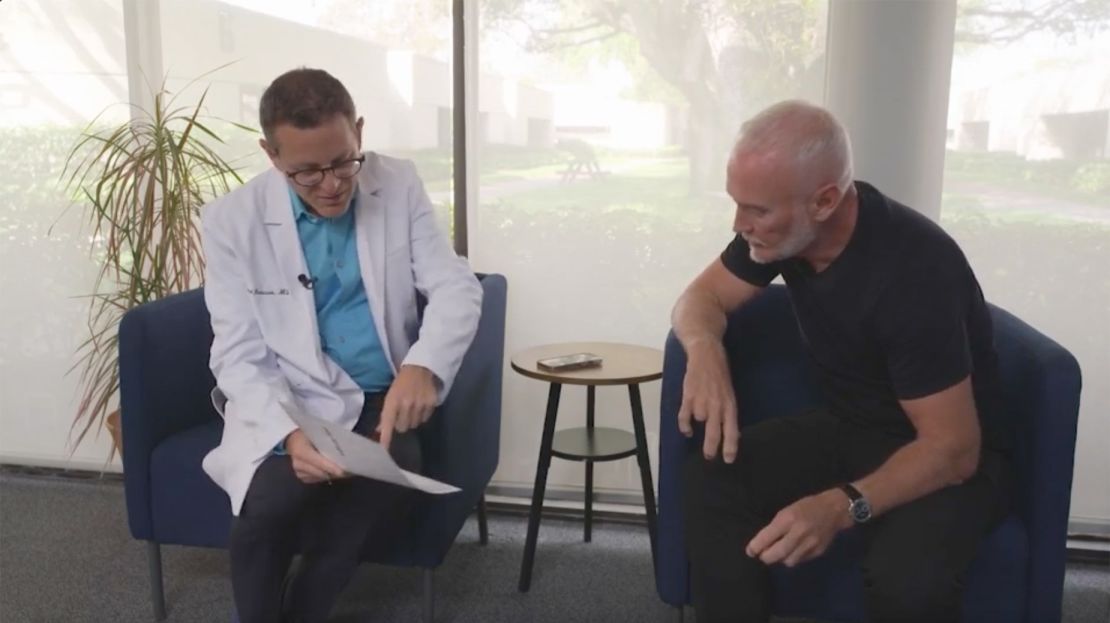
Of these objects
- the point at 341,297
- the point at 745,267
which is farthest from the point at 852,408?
the point at 341,297

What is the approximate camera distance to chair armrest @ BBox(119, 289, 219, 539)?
7.12 feet

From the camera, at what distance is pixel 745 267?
2.06 metres

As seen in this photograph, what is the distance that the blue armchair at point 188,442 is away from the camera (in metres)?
2.14

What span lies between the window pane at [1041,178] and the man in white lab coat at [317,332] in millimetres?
1522

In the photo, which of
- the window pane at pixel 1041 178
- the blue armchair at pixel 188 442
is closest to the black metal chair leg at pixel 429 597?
the blue armchair at pixel 188 442

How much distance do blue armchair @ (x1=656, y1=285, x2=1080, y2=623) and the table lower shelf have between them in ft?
2.02

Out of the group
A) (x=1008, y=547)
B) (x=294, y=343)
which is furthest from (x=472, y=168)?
(x=1008, y=547)

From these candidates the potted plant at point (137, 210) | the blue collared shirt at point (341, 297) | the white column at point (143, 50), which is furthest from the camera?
the white column at point (143, 50)

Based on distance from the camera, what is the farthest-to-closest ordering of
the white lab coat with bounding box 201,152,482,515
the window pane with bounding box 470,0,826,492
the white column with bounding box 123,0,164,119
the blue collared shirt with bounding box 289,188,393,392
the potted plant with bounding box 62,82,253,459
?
the white column with bounding box 123,0,164,119 < the potted plant with bounding box 62,82,253,459 < the window pane with bounding box 470,0,826,492 < the blue collared shirt with bounding box 289,188,393,392 < the white lab coat with bounding box 201,152,482,515

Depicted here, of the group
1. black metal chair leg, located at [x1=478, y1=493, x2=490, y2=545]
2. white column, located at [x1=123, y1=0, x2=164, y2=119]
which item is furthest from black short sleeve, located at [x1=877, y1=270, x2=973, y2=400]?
white column, located at [x1=123, y1=0, x2=164, y2=119]

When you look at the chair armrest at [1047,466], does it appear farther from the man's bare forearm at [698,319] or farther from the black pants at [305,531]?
the black pants at [305,531]

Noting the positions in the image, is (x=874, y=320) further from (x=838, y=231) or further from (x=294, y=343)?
(x=294, y=343)

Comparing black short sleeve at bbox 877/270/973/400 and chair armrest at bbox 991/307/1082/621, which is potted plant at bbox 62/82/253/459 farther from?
chair armrest at bbox 991/307/1082/621

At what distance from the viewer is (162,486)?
2.22m
